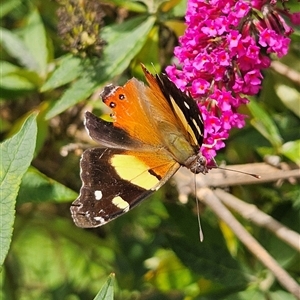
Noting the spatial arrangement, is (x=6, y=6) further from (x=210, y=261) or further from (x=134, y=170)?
(x=210, y=261)

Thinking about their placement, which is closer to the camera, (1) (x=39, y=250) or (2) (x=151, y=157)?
(2) (x=151, y=157)

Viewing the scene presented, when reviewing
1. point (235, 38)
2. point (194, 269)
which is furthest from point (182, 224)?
point (235, 38)

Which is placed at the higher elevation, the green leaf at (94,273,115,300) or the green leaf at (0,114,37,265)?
the green leaf at (0,114,37,265)

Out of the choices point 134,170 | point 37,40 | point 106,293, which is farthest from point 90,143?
point 106,293

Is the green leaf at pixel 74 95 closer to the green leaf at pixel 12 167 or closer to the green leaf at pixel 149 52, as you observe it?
the green leaf at pixel 149 52

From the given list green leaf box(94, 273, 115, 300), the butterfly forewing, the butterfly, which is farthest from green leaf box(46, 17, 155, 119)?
green leaf box(94, 273, 115, 300)

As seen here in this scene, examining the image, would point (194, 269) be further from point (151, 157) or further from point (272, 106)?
point (272, 106)

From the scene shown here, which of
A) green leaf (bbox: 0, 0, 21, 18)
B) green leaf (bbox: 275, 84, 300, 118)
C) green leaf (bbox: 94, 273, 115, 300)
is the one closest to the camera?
green leaf (bbox: 94, 273, 115, 300)

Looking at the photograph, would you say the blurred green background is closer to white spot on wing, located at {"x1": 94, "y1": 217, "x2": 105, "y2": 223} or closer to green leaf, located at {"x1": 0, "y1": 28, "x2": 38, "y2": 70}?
→ green leaf, located at {"x1": 0, "y1": 28, "x2": 38, "y2": 70}
